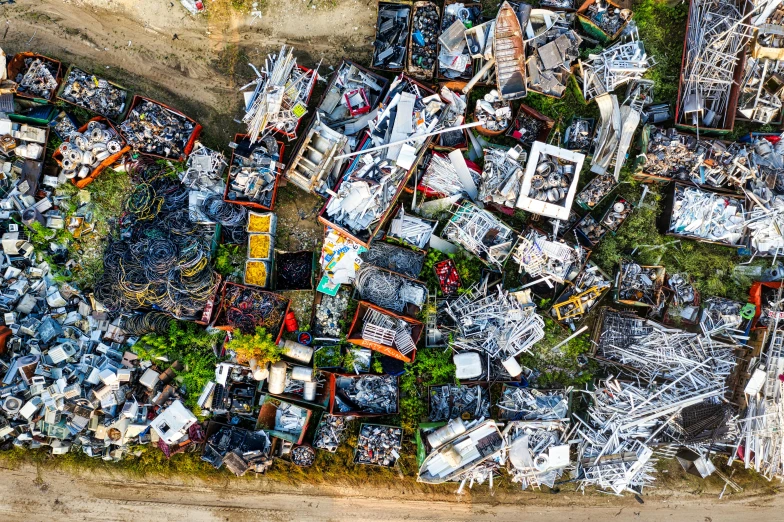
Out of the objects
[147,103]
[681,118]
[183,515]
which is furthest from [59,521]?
[681,118]

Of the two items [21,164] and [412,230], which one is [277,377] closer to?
[412,230]

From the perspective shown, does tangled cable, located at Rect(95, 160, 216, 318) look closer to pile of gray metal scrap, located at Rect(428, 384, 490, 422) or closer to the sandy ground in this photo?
the sandy ground

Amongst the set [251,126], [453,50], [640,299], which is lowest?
[640,299]

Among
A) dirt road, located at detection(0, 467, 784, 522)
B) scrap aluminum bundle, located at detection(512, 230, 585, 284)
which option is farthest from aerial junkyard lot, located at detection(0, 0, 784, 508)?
dirt road, located at detection(0, 467, 784, 522)

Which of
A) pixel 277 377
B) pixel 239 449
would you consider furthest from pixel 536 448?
pixel 239 449

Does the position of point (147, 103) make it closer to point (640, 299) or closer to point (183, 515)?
point (183, 515)

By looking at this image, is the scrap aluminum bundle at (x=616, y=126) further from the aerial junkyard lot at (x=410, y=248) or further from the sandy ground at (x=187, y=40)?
the sandy ground at (x=187, y=40)
